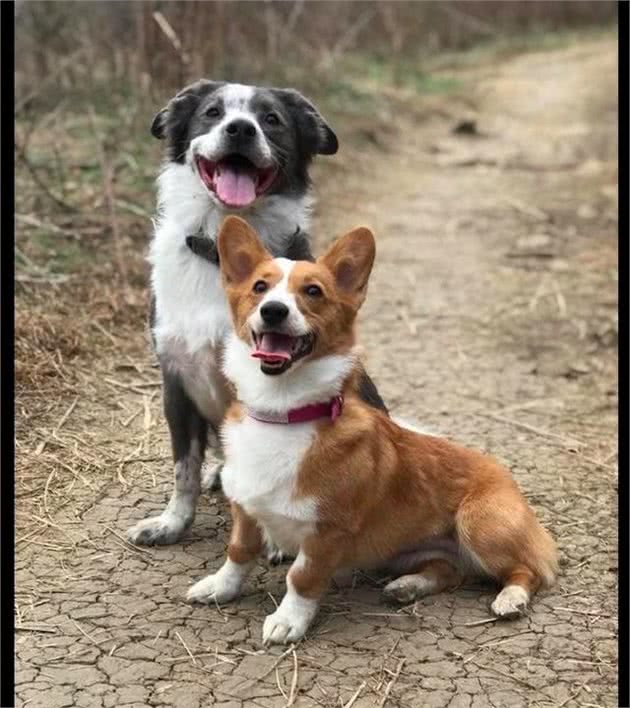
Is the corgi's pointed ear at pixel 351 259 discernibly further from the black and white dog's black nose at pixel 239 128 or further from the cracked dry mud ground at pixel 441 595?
the cracked dry mud ground at pixel 441 595

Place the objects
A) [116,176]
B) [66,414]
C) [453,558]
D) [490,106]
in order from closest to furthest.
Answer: [453,558], [66,414], [116,176], [490,106]

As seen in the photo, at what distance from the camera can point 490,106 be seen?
13828 millimetres

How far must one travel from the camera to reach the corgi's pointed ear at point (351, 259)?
3025 mm

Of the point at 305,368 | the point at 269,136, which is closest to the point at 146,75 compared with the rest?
the point at 269,136

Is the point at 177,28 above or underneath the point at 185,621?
above

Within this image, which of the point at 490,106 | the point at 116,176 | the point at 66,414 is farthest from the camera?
the point at 490,106

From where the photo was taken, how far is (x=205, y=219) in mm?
3488

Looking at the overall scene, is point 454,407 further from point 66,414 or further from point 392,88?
point 392,88

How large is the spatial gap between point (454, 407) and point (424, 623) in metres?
2.09

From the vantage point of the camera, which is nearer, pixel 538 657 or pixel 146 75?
pixel 538 657

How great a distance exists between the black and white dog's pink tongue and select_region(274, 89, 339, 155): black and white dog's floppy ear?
12.9 inches

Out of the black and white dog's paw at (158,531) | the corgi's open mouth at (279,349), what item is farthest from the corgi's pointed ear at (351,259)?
the black and white dog's paw at (158,531)

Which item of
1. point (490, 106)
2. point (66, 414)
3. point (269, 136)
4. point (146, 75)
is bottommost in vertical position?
point (66, 414)

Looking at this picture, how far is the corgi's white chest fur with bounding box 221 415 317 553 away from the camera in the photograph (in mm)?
2971
